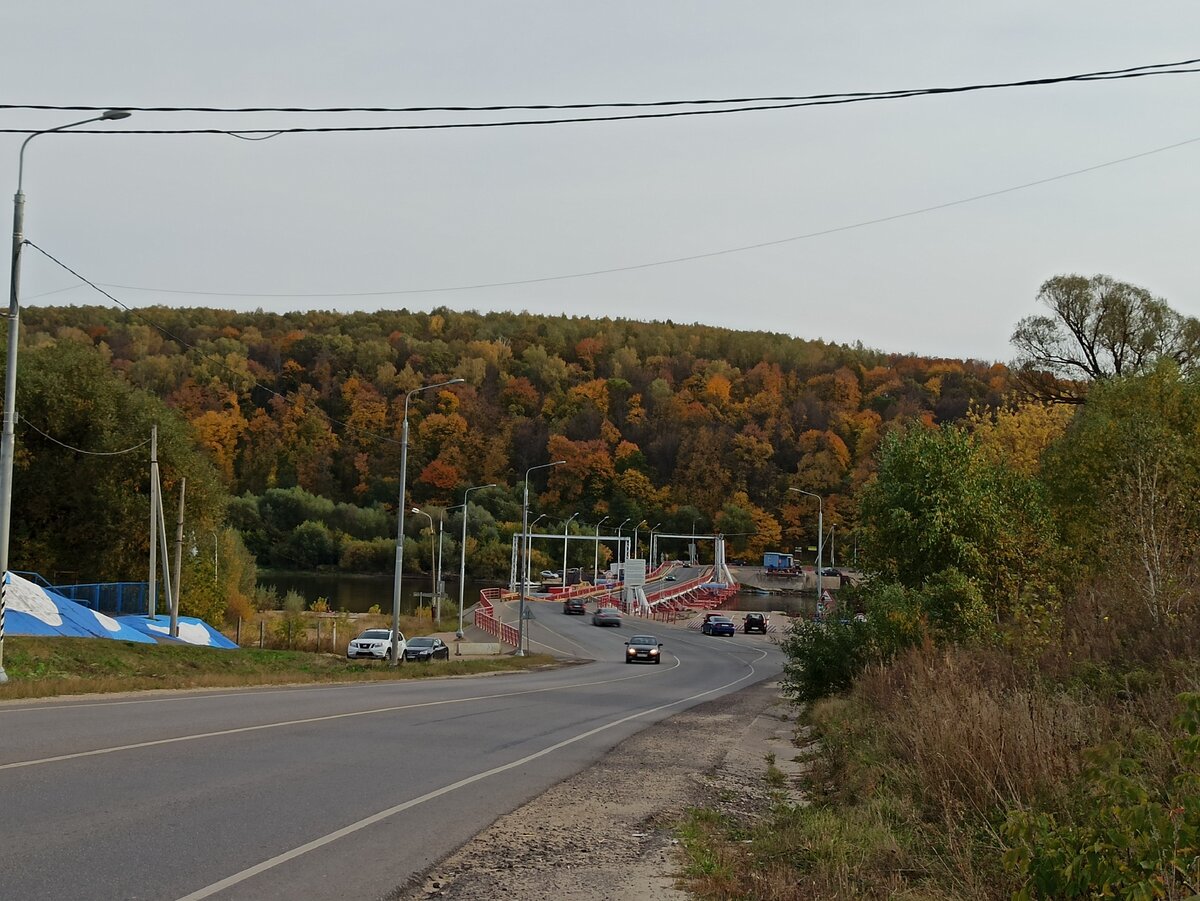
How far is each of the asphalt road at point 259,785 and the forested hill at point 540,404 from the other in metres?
84.5

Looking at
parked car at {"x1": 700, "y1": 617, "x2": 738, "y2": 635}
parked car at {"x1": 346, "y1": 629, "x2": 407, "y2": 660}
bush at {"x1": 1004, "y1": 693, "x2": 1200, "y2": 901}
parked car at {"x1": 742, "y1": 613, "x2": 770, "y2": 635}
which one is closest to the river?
parked car at {"x1": 700, "y1": 617, "x2": 738, "y2": 635}

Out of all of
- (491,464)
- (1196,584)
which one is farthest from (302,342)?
(1196,584)

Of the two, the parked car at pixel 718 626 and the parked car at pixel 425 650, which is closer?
the parked car at pixel 425 650

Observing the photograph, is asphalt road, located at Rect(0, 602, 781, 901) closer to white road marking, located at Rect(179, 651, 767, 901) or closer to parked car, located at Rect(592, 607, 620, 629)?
white road marking, located at Rect(179, 651, 767, 901)

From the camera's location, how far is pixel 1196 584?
14.5 metres

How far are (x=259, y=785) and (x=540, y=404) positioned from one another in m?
151

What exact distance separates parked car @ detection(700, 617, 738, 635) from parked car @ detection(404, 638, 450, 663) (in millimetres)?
39170

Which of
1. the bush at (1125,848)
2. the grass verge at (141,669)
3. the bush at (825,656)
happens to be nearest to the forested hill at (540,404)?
the grass verge at (141,669)

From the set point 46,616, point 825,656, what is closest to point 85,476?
point 46,616

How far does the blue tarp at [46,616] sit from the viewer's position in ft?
107

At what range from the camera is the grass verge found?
21594 mm

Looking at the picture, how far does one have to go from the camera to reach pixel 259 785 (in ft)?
35.3

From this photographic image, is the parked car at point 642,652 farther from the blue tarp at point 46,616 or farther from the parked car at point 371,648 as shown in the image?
the blue tarp at point 46,616

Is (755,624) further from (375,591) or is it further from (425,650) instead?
(375,591)
